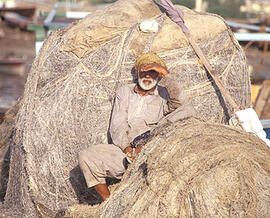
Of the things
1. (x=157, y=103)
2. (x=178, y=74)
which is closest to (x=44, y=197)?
(x=157, y=103)

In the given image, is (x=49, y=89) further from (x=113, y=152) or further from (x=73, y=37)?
(x=113, y=152)

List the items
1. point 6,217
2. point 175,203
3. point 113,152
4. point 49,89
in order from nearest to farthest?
point 175,203 → point 113,152 → point 6,217 → point 49,89

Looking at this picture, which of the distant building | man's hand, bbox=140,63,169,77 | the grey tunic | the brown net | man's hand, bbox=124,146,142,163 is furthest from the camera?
the distant building

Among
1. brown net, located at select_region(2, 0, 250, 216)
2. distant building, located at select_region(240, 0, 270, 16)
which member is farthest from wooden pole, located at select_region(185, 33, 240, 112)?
distant building, located at select_region(240, 0, 270, 16)

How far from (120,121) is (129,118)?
4.3 inches

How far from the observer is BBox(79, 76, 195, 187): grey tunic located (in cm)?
545

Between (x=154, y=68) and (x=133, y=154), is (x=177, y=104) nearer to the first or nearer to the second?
(x=154, y=68)

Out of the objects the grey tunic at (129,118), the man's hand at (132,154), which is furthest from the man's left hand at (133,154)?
the grey tunic at (129,118)

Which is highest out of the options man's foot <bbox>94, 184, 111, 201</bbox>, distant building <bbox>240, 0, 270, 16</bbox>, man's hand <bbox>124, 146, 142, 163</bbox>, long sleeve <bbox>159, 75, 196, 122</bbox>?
long sleeve <bbox>159, 75, 196, 122</bbox>

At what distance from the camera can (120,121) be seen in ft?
18.9

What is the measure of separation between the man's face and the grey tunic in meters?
0.12

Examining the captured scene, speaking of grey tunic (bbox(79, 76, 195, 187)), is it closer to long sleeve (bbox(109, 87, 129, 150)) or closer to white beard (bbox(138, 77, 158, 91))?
long sleeve (bbox(109, 87, 129, 150))

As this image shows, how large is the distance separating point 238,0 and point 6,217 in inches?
846

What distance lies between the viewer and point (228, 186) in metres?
4.44
